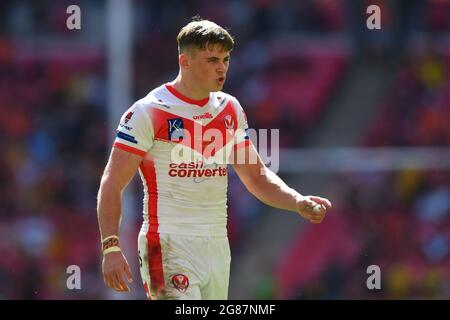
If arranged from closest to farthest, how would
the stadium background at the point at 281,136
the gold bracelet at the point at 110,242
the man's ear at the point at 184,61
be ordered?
the gold bracelet at the point at 110,242 → the man's ear at the point at 184,61 → the stadium background at the point at 281,136

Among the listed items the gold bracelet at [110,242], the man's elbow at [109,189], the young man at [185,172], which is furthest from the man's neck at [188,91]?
the gold bracelet at [110,242]

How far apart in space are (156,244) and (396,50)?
15.3m

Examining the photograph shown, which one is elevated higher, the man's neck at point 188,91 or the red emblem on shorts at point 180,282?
the man's neck at point 188,91

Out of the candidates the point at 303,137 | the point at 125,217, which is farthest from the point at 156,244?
the point at 303,137

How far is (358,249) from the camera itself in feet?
57.7

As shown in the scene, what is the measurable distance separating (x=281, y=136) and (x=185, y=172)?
1339 centimetres

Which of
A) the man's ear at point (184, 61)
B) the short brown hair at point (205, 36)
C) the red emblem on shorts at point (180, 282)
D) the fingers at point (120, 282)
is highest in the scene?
the short brown hair at point (205, 36)

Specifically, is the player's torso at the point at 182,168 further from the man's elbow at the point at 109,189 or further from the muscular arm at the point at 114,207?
the man's elbow at the point at 109,189

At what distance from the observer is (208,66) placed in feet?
20.7

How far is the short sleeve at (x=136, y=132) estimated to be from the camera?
6.20 metres

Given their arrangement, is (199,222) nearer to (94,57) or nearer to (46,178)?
(46,178)

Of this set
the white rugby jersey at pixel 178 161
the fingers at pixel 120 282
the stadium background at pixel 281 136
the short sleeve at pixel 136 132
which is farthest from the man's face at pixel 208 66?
the stadium background at pixel 281 136

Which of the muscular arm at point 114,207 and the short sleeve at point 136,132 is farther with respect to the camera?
the short sleeve at point 136,132

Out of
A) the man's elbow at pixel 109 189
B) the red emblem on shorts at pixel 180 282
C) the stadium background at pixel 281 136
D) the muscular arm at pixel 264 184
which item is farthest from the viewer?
the stadium background at pixel 281 136
